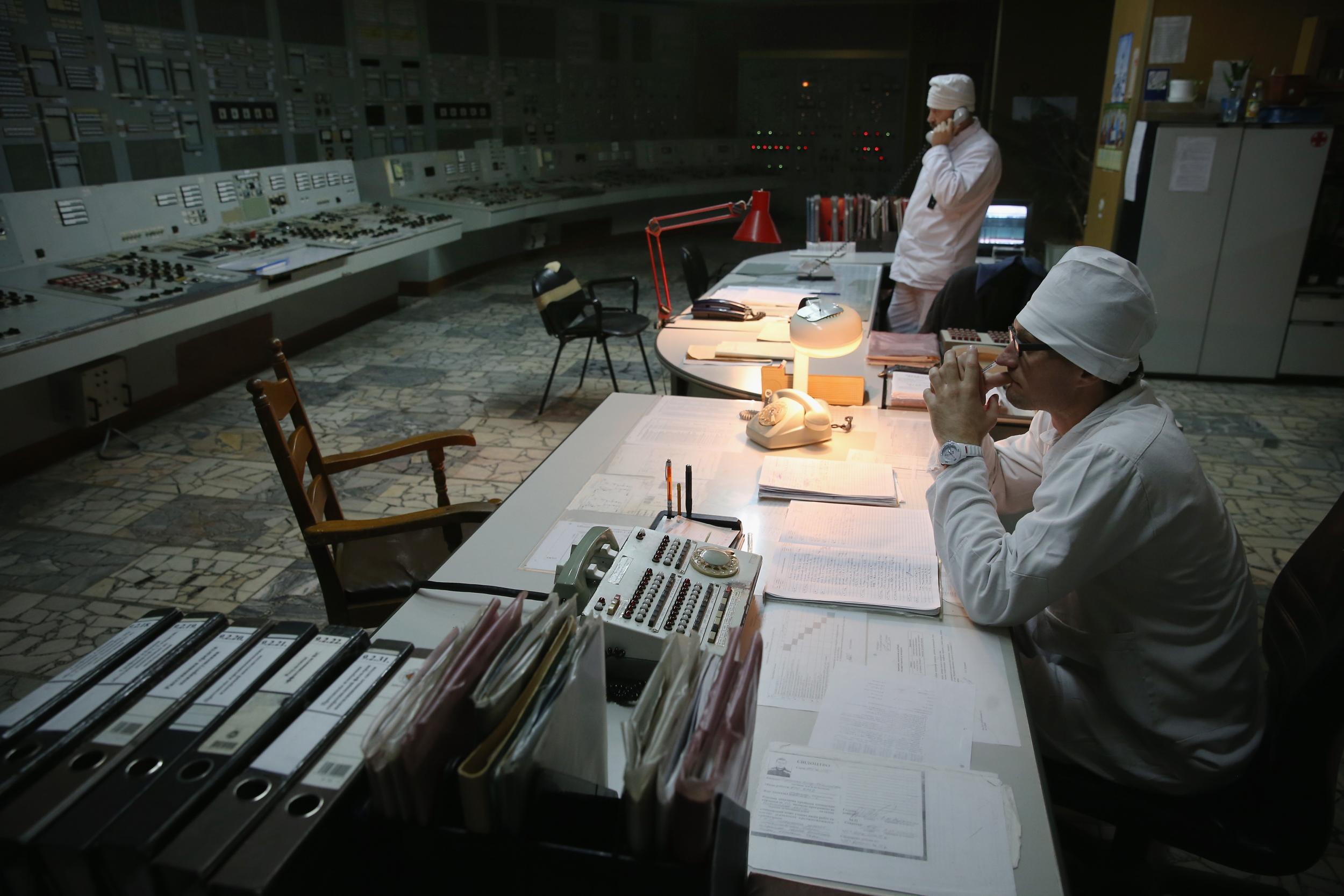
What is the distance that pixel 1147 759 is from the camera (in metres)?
1.36

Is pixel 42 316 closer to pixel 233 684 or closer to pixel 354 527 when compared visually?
pixel 354 527

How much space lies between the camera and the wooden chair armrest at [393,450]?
2.23m

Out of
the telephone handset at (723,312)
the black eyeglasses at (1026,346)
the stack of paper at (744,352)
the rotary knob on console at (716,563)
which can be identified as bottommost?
the stack of paper at (744,352)

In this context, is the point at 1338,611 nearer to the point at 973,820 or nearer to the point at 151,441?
the point at 973,820

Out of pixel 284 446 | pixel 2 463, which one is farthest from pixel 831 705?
pixel 2 463

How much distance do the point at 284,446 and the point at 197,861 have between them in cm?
136

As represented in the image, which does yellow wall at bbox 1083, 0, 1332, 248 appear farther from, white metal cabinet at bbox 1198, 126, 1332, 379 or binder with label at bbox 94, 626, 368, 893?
binder with label at bbox 94, 626, 368, 893

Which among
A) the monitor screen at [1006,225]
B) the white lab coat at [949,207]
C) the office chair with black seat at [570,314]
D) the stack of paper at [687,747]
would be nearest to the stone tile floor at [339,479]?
the office chair with black seat at [570,314]

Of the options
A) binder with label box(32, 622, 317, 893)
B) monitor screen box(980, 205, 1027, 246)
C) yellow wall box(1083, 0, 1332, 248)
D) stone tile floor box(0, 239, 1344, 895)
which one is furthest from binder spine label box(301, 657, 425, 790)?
yellow wall box(1083, 0, 1332, 248)

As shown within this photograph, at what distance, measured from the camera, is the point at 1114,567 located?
132cm

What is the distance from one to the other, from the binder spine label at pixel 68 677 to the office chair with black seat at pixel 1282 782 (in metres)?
1.35

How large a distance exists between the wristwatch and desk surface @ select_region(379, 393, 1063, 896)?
0.28m

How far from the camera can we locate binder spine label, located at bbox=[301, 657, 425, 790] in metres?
0.79

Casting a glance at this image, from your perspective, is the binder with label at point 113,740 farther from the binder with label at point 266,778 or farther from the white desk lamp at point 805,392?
the white desk lamp at point 805,392
